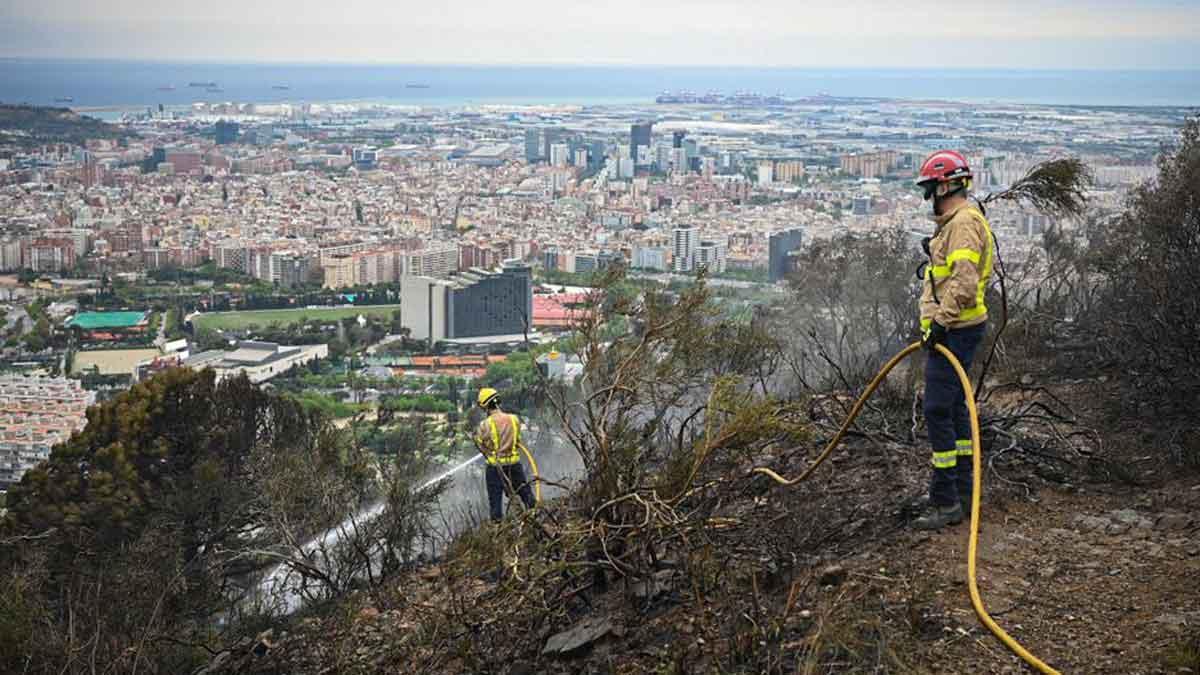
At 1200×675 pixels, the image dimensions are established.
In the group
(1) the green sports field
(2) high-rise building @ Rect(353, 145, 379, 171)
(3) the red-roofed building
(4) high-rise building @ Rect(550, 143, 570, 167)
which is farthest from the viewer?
(2) high-rise building @ Rect(353, 145, 379, 171)

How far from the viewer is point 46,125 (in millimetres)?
49281

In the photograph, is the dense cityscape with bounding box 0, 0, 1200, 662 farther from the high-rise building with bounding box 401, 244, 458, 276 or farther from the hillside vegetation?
the hillside vegetation

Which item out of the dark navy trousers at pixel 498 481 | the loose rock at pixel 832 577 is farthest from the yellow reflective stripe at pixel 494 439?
the loose rock at pixel 832 577

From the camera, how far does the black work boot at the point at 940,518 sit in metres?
5.04

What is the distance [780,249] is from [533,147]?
99.3ft

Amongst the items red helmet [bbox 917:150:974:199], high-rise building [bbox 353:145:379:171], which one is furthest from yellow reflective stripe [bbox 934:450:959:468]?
high-rise building [bbox 353:145:379:171]

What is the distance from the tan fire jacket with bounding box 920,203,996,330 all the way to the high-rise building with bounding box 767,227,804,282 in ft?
54.7

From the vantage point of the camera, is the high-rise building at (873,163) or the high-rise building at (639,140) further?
the high-rise building at (639,140)

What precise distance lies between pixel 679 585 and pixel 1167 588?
189 centimetres

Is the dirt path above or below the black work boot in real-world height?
below

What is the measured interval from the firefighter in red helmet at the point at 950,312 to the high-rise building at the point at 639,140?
144 feet

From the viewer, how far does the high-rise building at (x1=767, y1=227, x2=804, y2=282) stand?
23.3 metres

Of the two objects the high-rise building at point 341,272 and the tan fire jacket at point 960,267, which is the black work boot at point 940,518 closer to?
the tan fire jacket at point 960,267

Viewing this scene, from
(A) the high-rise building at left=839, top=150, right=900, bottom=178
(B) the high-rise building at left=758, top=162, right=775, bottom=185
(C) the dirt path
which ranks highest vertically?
(A) the high-rise building at left=839, top=150, right=900, bottom=178
